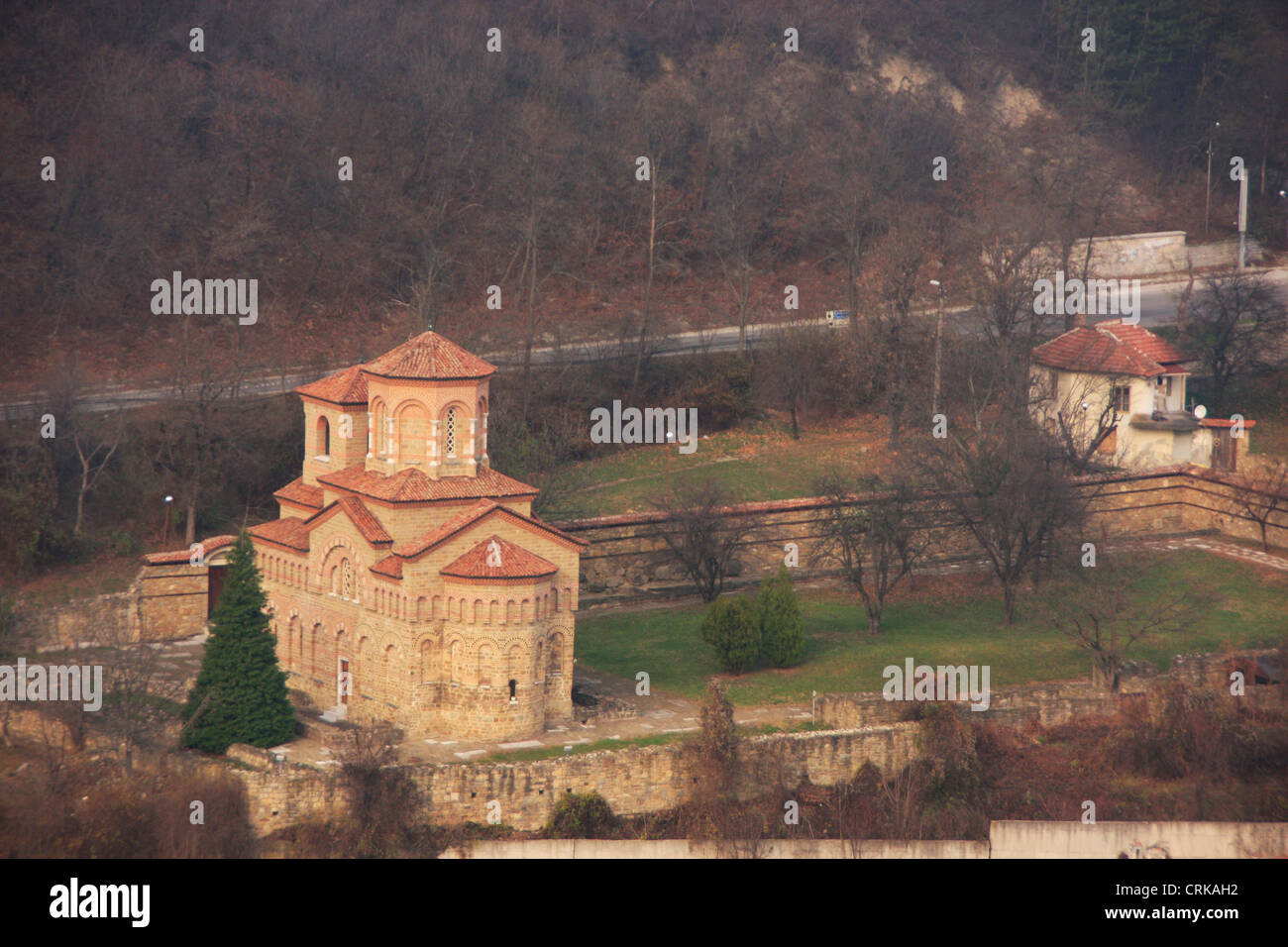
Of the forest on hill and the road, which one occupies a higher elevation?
the forest on hill

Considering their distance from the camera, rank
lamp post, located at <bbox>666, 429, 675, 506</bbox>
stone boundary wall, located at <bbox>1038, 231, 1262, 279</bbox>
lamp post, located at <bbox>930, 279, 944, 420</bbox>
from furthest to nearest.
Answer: stone boundary wall, located at <bbox>1038, 231, 1262, 279</bbox> < lamp post, located at <bbox>930, 279, 944, 420</bbox> < lamp post, located at <bbox>666, 429, 675, 506</bbox>

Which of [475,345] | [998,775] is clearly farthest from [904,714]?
[475,345]

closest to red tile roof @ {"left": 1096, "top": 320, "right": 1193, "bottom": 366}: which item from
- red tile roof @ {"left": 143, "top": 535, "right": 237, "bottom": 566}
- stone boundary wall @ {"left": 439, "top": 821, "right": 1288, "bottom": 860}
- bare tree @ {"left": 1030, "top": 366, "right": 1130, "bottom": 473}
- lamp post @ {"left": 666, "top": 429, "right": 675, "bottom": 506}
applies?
bare tree @ {"left": 1030, "top": 366, "right": 1130, "bottom": 473}

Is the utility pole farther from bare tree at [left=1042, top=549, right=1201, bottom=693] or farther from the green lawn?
bare tree at [left=1042, top=549, right=1201, bottom=693]

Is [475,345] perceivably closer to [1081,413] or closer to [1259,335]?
[1081,413]

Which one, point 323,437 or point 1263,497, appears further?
point 1263,497

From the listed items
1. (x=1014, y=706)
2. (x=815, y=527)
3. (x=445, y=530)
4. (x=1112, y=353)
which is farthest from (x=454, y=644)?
(x=1112, y=353)

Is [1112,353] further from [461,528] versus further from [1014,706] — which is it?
[461,528]
